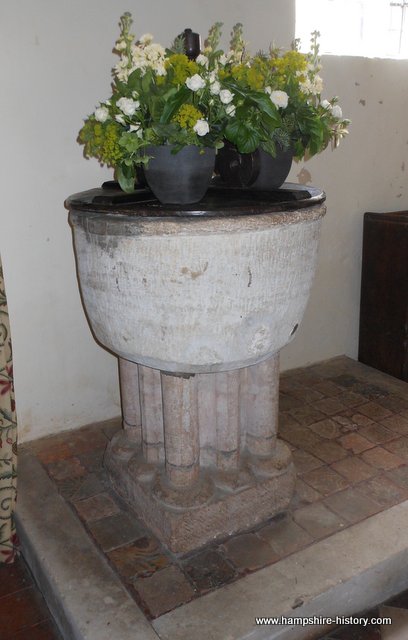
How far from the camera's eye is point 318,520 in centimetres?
192

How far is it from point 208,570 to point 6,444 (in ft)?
2.56

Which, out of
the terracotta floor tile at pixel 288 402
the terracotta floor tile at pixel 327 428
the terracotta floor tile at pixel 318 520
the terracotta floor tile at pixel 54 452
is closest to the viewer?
the terracotta floor tile at pixel 318 520

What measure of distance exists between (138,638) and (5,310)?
41.1 inches

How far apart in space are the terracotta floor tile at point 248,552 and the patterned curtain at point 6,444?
741 millimetres

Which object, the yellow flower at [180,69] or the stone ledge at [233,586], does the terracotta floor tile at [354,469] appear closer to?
the stone ledge at [233,586]

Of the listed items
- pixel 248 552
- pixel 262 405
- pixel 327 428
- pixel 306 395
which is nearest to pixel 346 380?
pixel 306 395

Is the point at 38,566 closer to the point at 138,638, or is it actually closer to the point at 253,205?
the point at 138,638

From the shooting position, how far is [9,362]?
1.86 meters

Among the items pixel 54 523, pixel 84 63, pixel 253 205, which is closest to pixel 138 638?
pixel 54 523

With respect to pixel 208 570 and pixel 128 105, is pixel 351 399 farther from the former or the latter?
pixel 128 105

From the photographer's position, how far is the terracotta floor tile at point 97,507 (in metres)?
1.98

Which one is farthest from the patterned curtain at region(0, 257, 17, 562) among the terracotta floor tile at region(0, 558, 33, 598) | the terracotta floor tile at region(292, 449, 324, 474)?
the terracotta floor tile at region(292, 449, 324, 474)

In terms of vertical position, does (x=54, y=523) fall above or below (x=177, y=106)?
below

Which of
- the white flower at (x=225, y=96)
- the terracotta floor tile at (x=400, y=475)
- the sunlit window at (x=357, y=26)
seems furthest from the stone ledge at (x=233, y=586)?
the sunlit window at (x=357, y=26)
